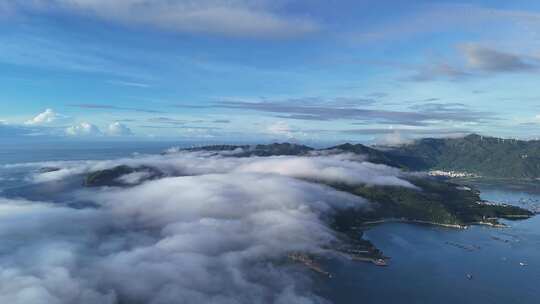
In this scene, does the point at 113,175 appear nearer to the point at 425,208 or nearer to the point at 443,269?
the point at 425,208

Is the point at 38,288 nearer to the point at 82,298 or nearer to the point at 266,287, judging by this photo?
the point at 82,298

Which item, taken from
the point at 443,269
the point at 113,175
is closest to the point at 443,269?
the point at 443,269

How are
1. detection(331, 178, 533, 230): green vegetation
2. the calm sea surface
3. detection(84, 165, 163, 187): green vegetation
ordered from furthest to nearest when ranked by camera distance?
detection(84, 165, 163, 187): green vegetation < detection(331, 178, 533, 230): green vegetation < the calm sea surface

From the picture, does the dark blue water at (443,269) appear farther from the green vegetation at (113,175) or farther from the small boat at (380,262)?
the green vegetation at (113,175)

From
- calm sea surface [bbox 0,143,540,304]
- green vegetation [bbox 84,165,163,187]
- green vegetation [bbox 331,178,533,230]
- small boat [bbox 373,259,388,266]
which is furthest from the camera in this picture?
green vegetation [bbox 84,165,163,187]

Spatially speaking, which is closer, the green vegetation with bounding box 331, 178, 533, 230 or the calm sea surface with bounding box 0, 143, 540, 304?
the calm sea surface with bounding box 0, 143, 540, 304

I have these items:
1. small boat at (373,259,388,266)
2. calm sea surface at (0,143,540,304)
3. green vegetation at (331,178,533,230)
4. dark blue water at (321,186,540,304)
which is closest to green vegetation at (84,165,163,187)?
green vegetation at (331,178,533,230)

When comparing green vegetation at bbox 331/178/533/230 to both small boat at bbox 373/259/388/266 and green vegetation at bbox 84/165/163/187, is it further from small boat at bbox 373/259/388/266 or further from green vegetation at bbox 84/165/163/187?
green vegetation at bbox 84/165/163/187

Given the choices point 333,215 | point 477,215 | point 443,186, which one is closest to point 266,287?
point 333,215
